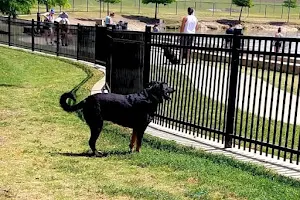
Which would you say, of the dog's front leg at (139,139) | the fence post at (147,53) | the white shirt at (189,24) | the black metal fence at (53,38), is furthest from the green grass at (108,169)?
the black metal fence at (53,38)

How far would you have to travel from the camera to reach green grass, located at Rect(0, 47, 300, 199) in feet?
18.3

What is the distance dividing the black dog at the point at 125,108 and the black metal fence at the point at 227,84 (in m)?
1.19

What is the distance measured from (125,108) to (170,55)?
6.95 ft

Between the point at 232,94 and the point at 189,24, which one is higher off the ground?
the point at 189,24

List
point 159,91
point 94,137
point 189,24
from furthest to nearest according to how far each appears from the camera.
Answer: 1. point 189,24
2. point 159,91
3. point 94,137

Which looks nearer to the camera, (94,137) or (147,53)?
(94,137)

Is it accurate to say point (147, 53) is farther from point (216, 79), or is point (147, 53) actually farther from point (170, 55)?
point (216, 79)

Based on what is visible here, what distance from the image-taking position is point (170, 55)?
9.16 meters

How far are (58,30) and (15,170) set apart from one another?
1466cm

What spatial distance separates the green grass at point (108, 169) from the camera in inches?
220

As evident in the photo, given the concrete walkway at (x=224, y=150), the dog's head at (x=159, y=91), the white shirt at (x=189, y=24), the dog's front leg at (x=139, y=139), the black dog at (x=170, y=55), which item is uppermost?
the white shirt at (x=189, y=24)

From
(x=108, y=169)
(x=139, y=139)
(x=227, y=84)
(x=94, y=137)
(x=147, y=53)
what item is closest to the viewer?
(x=108, y=169)

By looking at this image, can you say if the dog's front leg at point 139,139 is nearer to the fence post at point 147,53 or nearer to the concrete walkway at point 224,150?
the concrete walkway at point 224,150

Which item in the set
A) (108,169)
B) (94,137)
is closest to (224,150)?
(94,137)
